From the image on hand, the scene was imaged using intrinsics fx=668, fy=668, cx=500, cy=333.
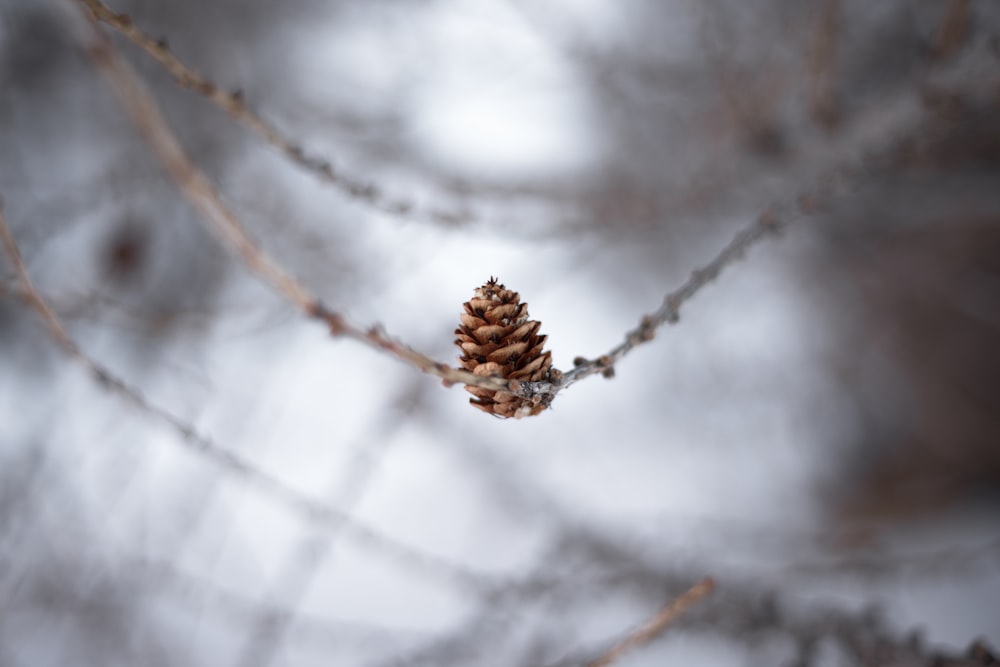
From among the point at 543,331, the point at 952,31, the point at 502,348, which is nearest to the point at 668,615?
the point at 502,348

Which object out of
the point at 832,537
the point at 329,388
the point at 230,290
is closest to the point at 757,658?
the point at 832,537

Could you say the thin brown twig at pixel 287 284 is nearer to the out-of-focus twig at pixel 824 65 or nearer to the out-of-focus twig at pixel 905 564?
the out-of-focus twig at pixel 824 65

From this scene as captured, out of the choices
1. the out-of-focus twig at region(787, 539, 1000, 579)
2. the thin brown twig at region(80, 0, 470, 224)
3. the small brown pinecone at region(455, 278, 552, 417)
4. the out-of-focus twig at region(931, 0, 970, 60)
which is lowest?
the small brown pinecone at region(455, 278, 552, 417)

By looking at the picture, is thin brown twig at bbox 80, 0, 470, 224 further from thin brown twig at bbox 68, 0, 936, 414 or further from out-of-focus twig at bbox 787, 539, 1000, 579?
out-of-focus twig at bbox 787, 539, 1000, 579

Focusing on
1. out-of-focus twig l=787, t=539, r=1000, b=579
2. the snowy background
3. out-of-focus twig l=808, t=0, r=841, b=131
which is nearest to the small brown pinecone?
the snowy background

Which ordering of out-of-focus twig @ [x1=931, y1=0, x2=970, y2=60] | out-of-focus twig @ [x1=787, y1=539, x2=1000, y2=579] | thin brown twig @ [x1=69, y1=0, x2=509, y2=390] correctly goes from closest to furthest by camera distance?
thin brown twig @ [x1=69, y1=0, x2=509, y2=390], out-of-focus twig @ [x1=931, y1=0, x2=970, y2=60], out-of-focus twig @ [x1=787, y1=539, x2=1000, y2=579]

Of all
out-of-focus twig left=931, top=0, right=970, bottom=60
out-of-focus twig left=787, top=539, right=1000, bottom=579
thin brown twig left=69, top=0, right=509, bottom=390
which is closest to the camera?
thin brown twig left=69, top=0, right=509, bottom=390

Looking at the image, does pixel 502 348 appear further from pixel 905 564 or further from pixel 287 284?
pixel 905 564
